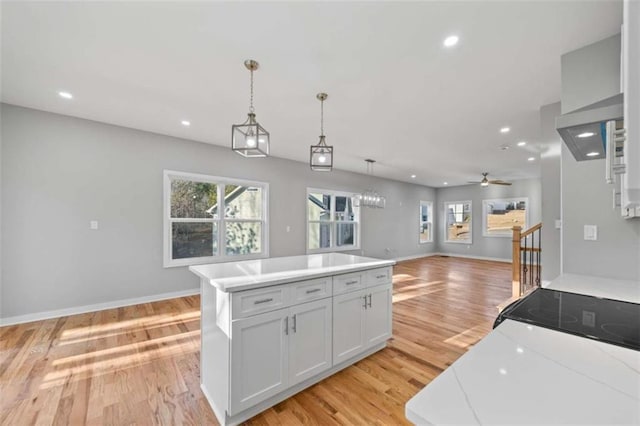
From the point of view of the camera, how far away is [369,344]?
2518mm

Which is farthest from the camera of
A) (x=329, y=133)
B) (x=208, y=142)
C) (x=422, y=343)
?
(x=208, y=142)

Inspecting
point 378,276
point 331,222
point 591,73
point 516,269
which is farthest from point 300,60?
point 331,222

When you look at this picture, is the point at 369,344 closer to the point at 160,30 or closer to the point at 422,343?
the point at 422,343

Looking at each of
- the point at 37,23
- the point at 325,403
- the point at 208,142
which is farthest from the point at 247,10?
the point at 208,142

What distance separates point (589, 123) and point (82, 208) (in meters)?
5.07

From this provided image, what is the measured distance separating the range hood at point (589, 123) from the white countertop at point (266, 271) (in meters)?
1.61

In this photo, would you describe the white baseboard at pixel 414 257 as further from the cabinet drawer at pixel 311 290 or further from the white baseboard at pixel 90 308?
the cabinet drawer at pixel 311 290

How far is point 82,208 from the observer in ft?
12.0

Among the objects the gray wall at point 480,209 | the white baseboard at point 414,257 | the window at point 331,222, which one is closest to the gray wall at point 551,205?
the window at point 331,222

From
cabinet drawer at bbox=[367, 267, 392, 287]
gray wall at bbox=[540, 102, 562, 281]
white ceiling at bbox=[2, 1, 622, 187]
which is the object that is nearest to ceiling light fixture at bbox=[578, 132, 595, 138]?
white ceiling at bbox=[2, 1, 622, 187]

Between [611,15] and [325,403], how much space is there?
332cm

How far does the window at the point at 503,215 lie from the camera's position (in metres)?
8.35

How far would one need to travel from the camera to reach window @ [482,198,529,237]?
8352 millimetres

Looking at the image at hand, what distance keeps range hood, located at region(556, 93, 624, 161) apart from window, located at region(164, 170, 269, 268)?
4.72 metres
